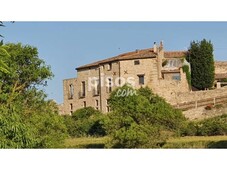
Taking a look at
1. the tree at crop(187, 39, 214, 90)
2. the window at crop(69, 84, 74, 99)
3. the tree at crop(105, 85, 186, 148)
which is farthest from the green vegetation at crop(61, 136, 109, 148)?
the tree at crop(187, 39, 214, 90)

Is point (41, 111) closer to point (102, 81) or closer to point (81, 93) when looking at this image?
point (102, 81)

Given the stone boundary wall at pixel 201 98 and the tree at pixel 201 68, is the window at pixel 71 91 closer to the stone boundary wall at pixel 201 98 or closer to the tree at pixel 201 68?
the stone boundary wall at pixel 201 98

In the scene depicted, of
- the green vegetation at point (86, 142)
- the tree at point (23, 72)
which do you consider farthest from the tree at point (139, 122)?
the tree at point (23, 72)

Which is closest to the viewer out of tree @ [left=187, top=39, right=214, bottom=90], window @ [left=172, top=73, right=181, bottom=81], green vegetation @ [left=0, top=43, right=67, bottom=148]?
green vegetation @ [left=0, top=43, right=67, bottom=148]

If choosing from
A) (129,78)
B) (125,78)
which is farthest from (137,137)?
(129,78)

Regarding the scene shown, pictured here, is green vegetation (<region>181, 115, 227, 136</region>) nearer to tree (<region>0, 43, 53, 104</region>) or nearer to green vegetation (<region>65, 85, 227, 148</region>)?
green vegetation (<region>65, 85, 227, 148</region>)

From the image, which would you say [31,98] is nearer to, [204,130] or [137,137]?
[137,137]

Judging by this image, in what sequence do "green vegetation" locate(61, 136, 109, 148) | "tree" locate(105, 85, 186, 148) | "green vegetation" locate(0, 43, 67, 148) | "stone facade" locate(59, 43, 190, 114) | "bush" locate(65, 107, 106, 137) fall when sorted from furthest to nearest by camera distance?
"stone facade" locate(59, 43, 190, 114) → "bush" locate(65, 107, 106, 137) → "tree" locate(105, 85, 186, 148) → "green vegetation" locate(61, 136, 109, 148) → "green vegetation" locate(0, 43, 67, 148)

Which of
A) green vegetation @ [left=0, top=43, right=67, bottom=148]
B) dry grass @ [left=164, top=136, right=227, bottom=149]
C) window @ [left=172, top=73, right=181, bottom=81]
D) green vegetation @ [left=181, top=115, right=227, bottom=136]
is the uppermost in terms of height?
window @ [left=172, top=73, right=181, bottom=81]

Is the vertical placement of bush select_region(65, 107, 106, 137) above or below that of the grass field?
above

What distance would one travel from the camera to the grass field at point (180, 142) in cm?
790

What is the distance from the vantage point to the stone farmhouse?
386 inches

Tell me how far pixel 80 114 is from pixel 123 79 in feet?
6.28
